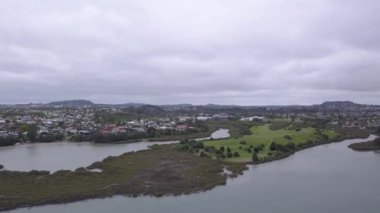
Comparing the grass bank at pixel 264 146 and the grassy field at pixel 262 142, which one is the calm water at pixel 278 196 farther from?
the grassy field at pixel 262 142

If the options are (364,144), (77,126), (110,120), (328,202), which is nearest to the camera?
(328,202)

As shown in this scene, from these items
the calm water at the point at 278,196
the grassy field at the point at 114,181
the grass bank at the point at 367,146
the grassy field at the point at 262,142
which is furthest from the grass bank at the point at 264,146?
the grass bank at the point at 367,146

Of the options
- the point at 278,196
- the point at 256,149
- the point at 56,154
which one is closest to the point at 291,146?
the point at 256,149

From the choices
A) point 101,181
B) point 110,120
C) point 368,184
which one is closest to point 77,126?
point 110,120

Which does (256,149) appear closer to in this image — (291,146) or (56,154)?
(291,146)

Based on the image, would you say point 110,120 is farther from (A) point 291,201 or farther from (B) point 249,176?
(A) point 291,201

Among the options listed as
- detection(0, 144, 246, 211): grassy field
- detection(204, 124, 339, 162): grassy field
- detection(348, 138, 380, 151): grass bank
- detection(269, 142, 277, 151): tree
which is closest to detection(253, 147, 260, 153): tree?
detection(204, 124, 339, 162): grassy field

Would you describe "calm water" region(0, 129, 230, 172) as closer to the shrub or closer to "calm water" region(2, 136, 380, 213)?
"calm water" region(2, 136, 380, 213)
